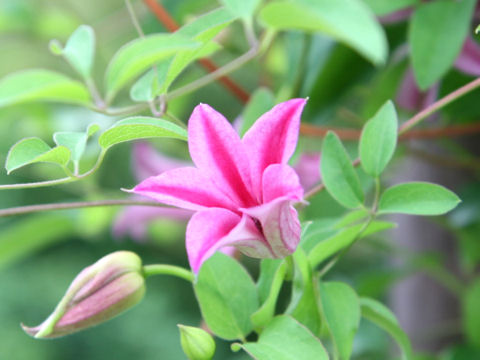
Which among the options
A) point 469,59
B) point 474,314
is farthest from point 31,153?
point 474,314

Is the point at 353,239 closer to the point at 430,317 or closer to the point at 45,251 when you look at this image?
the point at 430,317

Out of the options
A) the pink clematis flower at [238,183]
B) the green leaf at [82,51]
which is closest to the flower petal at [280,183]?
the pink clematis flower at [238,183]

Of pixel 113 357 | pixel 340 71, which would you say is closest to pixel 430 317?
pixel 340 71

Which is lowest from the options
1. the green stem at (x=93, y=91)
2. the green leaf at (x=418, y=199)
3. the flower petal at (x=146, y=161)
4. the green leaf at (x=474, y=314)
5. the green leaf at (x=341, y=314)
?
the green leaf at (x=474, y=314)

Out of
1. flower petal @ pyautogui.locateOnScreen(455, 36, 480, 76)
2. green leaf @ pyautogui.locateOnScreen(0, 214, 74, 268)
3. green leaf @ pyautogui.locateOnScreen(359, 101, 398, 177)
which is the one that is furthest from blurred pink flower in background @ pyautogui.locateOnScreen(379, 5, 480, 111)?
green leaf @ pyautogui.locateOnScreen(0, 214, 74, 268)

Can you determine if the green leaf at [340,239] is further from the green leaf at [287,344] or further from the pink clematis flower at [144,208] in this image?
the pink clematis flower at [144,208]

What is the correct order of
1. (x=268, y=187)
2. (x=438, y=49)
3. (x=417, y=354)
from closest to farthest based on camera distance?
(x=268, y=187), (x=438, y=49), (x=417, y=354)

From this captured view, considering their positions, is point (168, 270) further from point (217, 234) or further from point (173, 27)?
point (173, 27)
